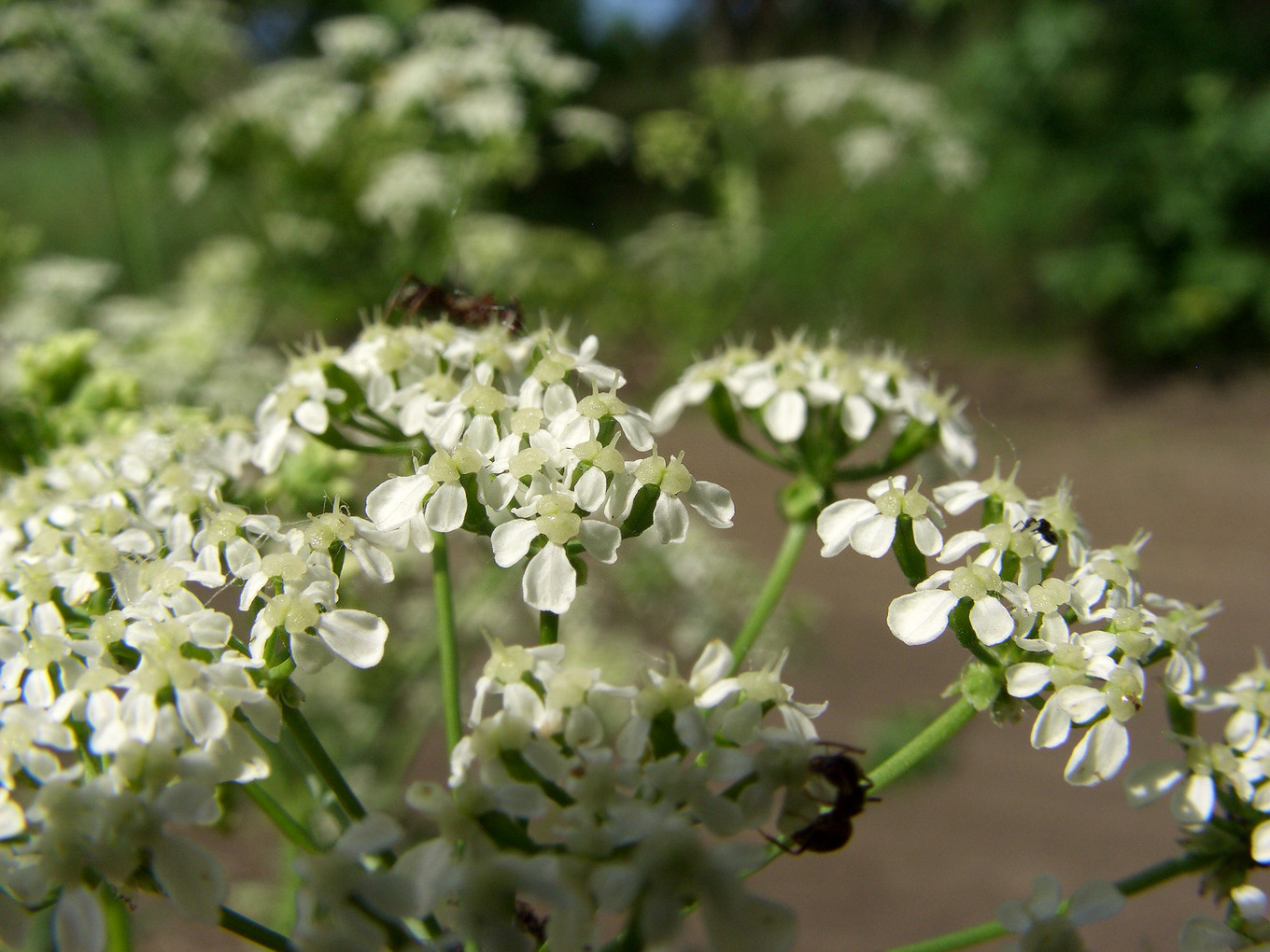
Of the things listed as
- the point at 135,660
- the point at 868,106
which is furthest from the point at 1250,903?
the point at 868,106

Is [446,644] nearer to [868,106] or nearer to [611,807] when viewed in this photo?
[611,807]

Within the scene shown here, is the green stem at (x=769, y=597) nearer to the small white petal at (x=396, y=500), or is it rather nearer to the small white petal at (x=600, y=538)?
the small white petal at (x=600, y=538)

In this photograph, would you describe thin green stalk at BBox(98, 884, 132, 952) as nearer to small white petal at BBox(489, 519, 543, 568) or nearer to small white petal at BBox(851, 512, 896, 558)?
small white petal at BBox(489, 519, 543, 568)

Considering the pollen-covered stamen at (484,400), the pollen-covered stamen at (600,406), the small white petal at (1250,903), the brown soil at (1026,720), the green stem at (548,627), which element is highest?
the pollen-covered stamen at (600,406)

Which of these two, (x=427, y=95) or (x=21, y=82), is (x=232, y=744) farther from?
(x=21, y=82)

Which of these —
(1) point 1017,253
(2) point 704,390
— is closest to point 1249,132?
(1) point 1017,253

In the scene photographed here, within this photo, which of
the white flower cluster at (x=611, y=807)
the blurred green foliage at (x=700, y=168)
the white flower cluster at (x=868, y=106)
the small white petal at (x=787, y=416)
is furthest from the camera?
the white flower cluster at (x=868, y=106)

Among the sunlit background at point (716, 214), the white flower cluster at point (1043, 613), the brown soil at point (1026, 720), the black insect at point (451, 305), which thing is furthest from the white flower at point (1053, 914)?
the black insect at point (451, 305)
